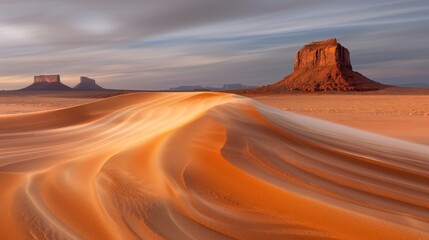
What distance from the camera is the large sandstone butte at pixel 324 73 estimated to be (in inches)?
3216

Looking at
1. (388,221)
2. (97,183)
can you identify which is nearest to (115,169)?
(97,183)

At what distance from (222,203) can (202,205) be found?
0.39 ft

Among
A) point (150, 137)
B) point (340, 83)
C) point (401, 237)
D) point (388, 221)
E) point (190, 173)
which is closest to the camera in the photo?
point (401, 237)

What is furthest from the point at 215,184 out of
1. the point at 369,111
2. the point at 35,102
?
the point at 35,102

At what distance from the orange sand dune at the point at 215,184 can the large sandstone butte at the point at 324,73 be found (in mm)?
75034

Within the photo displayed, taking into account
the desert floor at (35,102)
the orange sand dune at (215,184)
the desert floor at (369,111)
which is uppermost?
the orange sand dune at (215,184)

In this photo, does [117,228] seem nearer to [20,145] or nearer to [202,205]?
[202,205]

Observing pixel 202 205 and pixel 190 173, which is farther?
pixel 190 173

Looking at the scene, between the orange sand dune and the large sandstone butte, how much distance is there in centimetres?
7503

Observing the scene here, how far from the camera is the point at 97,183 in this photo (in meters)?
2.39

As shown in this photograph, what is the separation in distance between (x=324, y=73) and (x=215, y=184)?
92790mm

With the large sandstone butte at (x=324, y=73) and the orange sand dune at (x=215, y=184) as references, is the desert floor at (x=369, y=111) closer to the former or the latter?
the orange sand dune at (x=215, y=184)

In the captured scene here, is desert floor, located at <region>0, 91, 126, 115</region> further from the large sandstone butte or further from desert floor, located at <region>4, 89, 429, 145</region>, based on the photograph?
the large sandstone butte

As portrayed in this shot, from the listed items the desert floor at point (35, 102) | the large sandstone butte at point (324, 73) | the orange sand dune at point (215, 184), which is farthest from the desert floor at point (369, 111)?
the large sandstone butte at point (324, 73)
